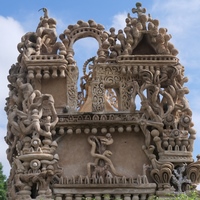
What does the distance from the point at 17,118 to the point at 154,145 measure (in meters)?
2.79

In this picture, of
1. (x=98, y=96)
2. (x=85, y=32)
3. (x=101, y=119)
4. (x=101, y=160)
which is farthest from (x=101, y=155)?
(x=85, y=32)

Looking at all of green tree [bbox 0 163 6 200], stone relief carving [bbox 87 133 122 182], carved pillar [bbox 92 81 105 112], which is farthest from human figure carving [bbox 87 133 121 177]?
green tree [bbox 0 163 6 200]

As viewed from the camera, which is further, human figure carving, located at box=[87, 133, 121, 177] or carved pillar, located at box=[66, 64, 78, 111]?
carved pillar, located at box=[66, 64, 78, 111]

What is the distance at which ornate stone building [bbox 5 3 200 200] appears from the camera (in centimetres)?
1170

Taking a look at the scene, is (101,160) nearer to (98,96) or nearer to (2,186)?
(98,96)

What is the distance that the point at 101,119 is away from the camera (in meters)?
12.2

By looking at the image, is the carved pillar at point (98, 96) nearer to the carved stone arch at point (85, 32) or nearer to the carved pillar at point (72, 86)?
the carved pillar at point (72, 86)

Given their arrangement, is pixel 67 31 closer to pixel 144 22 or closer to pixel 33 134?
pixel 144 22

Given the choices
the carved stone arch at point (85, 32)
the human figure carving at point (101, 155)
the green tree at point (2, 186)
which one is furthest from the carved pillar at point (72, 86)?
the green tree at point (2, 186)

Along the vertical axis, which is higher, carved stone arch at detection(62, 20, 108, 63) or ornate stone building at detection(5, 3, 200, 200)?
carved stone arch at detection(62, 20, 108, 63)

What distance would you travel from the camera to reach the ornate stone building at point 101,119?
11703mm

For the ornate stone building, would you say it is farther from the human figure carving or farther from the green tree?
the green tree

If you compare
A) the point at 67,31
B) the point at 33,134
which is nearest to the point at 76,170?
the point at 33,134

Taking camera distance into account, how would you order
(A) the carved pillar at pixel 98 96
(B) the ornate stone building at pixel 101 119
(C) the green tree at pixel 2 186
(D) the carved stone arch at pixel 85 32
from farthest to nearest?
1. (C) the green tree at pixel 2 186
2. (D) the carved stone arch at pixel 85 32
3. (A) the carved pillar at pixel 98 96
4. (B) the ornate stone building at pixel 101 119
